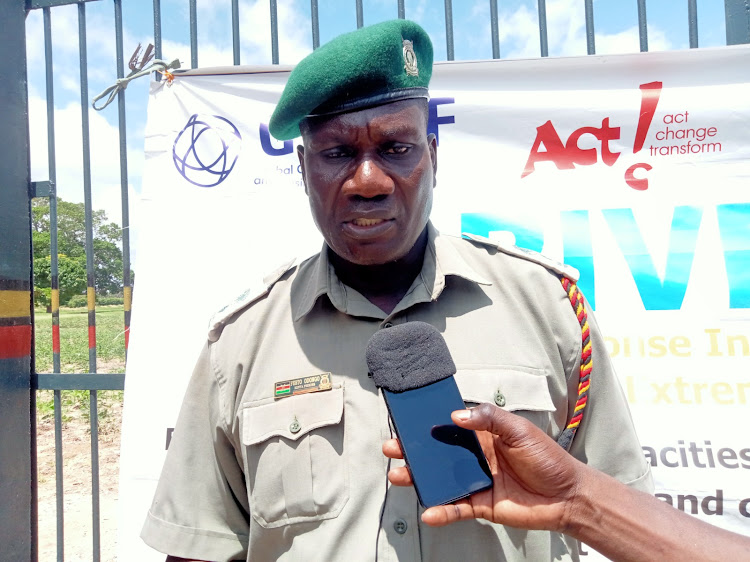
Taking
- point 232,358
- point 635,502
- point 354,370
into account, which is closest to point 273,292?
point 232,358

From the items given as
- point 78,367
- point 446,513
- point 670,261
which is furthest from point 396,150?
point 78,367

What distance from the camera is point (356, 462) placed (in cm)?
126

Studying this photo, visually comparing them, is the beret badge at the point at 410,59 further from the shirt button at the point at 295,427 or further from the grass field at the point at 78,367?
the grass field at the point at 78,367

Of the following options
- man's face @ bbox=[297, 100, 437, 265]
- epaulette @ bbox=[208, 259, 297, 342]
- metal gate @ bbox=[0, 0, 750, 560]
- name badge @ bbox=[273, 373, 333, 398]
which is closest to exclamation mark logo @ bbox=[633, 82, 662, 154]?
metal gate @ bbox=[0, 0, 750, 560]

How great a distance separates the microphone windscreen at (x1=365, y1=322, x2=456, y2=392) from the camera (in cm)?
103

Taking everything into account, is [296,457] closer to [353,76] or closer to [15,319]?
[353,76]

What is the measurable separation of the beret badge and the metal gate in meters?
1.19

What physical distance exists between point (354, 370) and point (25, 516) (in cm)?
235

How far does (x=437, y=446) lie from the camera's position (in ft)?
3.23

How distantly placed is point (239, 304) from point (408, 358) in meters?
0.66

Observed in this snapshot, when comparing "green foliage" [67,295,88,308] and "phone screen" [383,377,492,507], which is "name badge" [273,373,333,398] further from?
"green foliage" [67,295,88,308]

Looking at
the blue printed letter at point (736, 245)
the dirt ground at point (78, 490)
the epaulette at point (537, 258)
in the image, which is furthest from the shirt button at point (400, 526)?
the dirt ground at point (78, 490)

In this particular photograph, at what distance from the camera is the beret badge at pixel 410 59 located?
138 cm

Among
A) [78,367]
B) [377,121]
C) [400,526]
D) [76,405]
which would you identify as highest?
[377,121]
